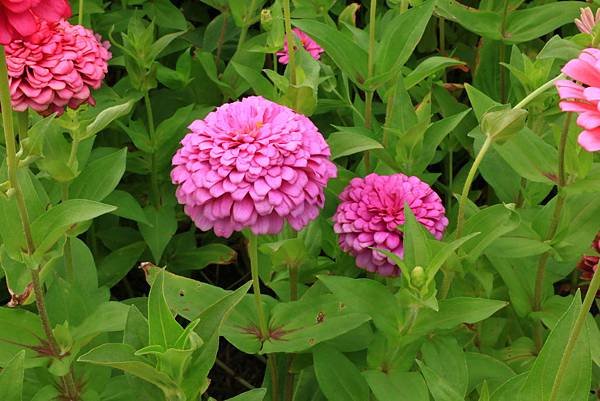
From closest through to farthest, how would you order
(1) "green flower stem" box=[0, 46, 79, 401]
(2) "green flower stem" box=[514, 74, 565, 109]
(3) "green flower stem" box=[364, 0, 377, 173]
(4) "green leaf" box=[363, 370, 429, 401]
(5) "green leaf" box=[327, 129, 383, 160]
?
1. (1) "green flower stem" box=[0, 46, 79, 401]
2. (2) "green flower stem" box=[514, 74, 565, 109]
3. (4) "green leaf" box=[363, 370, 429, 401]
4. (5) "green leaf" box=[327, 129, 383, 160]
5. (3) "green flower stem" box=[364, 0, 377, 173]

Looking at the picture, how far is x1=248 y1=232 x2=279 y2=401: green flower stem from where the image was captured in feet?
3.44

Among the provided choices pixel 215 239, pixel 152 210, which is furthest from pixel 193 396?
pixel 215 239

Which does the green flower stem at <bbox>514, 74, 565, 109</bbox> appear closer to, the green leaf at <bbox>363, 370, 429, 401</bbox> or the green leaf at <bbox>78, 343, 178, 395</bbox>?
the green leaf at <bbox>363, 370, 429, 401</bbox>

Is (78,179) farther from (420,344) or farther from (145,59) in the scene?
(420,344)

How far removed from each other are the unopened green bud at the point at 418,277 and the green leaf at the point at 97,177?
51cm

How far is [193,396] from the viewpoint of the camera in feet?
2.97

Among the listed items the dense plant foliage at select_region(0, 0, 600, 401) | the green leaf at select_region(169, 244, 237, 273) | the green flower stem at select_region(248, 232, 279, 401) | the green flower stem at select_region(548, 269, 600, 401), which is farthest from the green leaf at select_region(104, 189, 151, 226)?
the green flower stem at select_region(548, 269, 600, 401)

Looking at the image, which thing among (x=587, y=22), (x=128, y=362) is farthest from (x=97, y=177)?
(x=587, y=22)

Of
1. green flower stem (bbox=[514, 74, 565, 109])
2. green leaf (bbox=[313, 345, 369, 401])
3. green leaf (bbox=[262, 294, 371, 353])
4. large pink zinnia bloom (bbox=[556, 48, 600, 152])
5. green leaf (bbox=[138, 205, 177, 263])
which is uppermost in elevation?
large pink zinnia bloom (bbox=[556, 48, 600, 152])

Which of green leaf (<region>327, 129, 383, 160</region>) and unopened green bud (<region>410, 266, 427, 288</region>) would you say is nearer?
unopened green bud (<region>410, 266, 427, 288</region>)

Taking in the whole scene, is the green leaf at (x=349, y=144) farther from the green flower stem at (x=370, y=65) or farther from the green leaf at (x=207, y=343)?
the green leaf at (x=207, y=343)

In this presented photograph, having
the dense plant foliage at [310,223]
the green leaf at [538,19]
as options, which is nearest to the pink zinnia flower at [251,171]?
the dense plant foliage at [310,223]

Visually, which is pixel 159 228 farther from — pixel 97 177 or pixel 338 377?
pixel 338 377

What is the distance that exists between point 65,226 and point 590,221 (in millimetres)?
720
